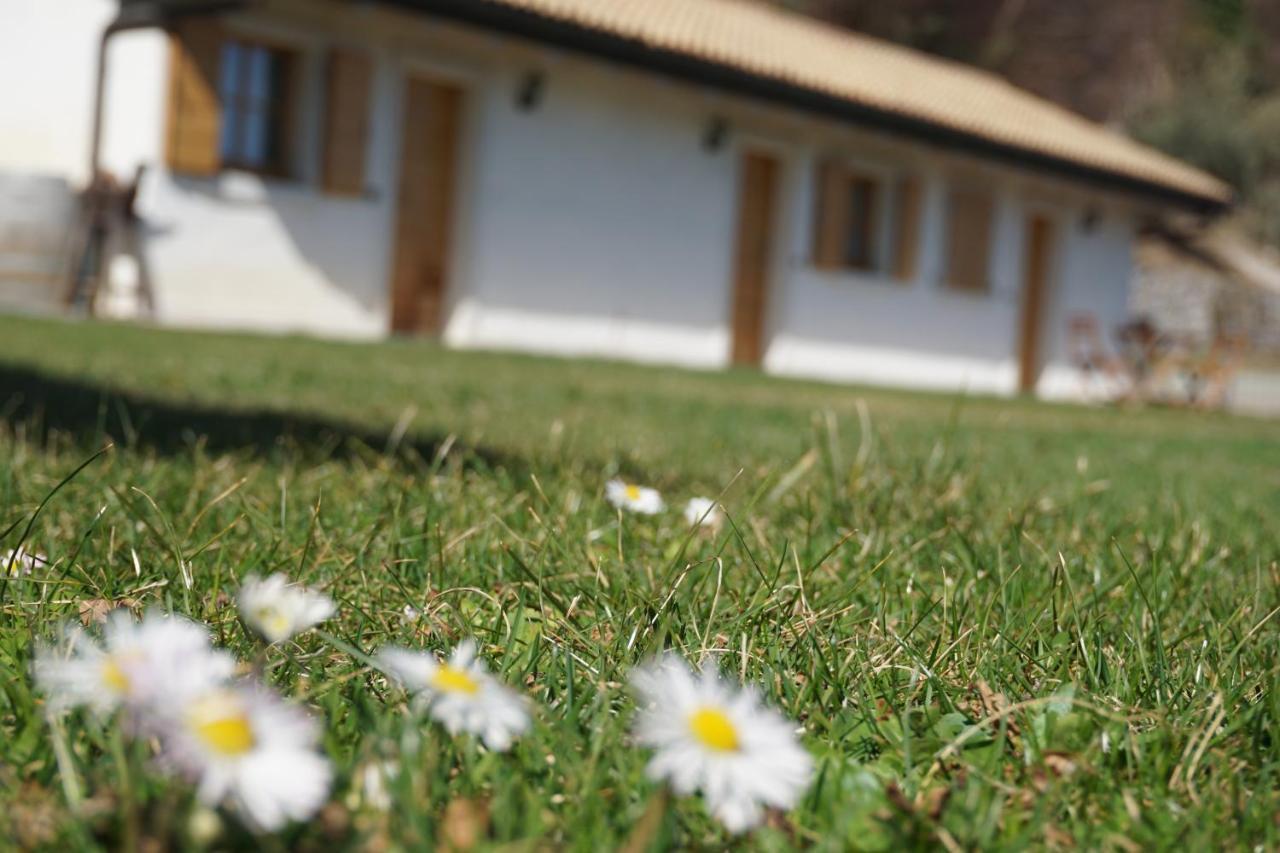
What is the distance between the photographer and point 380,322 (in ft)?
38.5

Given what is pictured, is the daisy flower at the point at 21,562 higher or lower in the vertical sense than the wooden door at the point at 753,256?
lower

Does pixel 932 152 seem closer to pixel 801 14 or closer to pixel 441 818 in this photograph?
pixel 801 14

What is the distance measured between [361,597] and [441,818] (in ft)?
2.26

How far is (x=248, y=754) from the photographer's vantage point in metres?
0.65

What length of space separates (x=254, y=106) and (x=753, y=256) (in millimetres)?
5700

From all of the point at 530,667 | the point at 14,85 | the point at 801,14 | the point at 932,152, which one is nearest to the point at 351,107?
the point at 14,85

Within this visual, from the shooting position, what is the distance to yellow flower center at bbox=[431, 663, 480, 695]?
2.58 feet

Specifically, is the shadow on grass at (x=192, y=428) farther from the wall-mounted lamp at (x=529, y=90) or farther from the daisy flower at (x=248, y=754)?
the wall-mounted lamp at (x=529, y=90)

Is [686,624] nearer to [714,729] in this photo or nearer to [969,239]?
[714,729]

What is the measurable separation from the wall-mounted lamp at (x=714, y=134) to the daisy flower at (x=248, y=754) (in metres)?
13.5

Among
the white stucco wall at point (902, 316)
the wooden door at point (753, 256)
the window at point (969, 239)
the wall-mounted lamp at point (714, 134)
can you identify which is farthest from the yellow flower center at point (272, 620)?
the window at point (969, 239)

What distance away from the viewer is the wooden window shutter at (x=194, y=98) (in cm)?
1030

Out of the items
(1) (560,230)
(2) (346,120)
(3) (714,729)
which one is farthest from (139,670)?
(1) (560,230)

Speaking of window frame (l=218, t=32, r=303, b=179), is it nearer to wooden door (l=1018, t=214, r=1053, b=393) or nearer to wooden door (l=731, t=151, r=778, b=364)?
wooden door (l=731, t=151, r=778, b=364)
